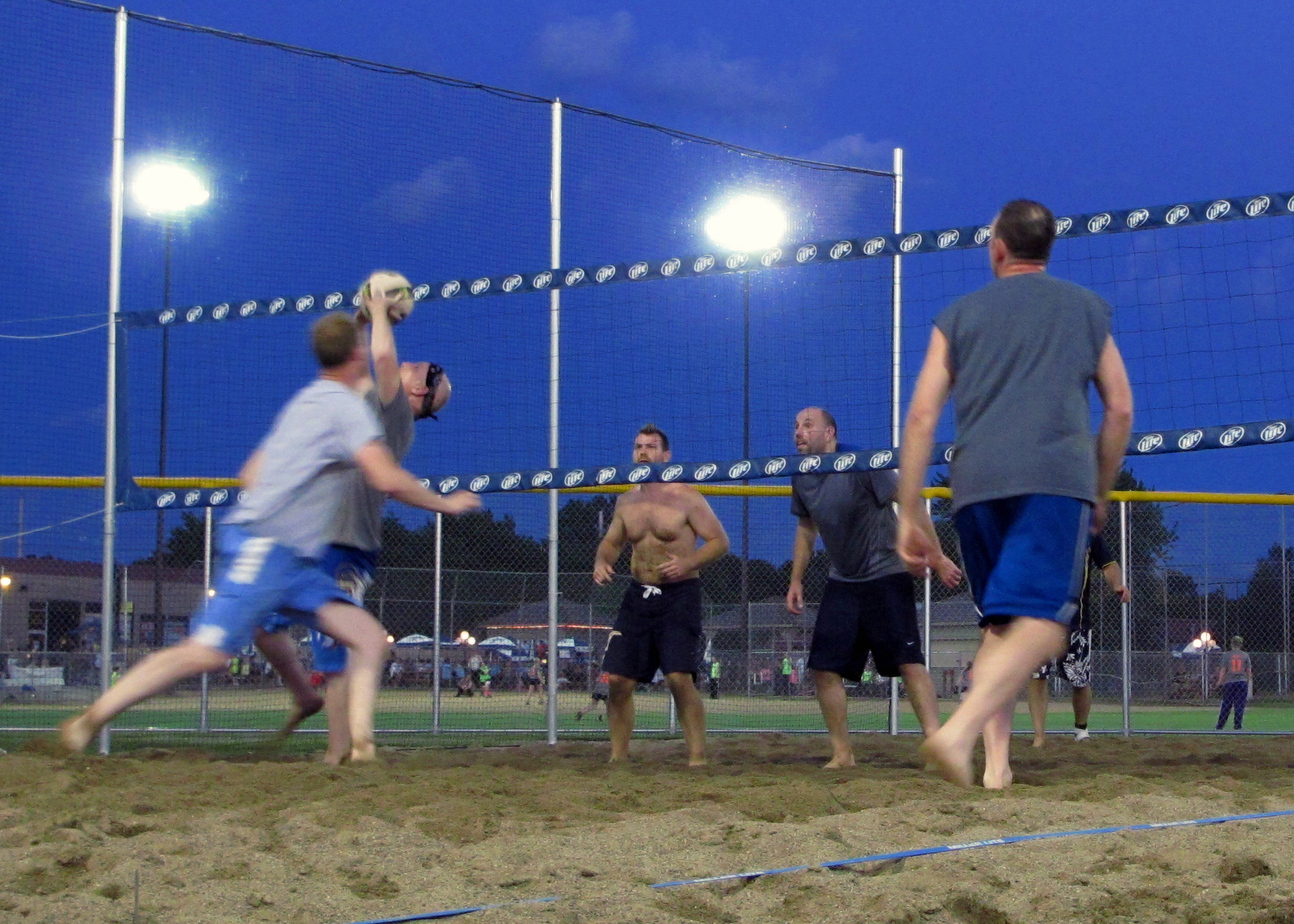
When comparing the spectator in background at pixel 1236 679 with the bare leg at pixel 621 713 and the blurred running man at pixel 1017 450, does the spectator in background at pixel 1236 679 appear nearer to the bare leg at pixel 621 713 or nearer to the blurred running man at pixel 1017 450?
the bare leg at pixel 621 713

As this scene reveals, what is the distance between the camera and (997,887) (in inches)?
130

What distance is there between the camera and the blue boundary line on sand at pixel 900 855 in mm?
3039

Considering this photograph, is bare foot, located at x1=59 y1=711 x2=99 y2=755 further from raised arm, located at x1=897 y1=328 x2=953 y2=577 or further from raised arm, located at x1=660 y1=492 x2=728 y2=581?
raised arm, located at x1=660 y1=492 x2=728 y2=581

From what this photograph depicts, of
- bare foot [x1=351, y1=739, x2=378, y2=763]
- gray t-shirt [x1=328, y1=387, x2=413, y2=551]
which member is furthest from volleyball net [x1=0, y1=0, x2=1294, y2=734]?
bare foot [x1=351, y1=739, x2=378, y2=763]

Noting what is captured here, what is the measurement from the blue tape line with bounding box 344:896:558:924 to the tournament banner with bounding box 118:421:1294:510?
141 inches

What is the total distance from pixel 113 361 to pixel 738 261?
3921 mm

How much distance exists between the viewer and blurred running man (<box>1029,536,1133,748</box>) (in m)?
8.95

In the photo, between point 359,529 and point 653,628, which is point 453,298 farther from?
point 359,529

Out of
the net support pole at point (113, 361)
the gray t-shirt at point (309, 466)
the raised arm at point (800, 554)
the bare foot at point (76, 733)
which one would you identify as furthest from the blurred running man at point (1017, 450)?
the net support pole at point (113, 361)

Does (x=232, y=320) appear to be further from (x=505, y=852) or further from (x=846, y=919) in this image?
(x=846, y=919)

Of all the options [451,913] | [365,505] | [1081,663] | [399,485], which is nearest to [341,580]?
[365,505]

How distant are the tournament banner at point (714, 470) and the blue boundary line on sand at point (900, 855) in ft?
7.13

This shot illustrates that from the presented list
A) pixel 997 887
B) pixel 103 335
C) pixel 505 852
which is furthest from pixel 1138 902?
pixel 103 335

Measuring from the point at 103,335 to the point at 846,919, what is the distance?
7628mm
